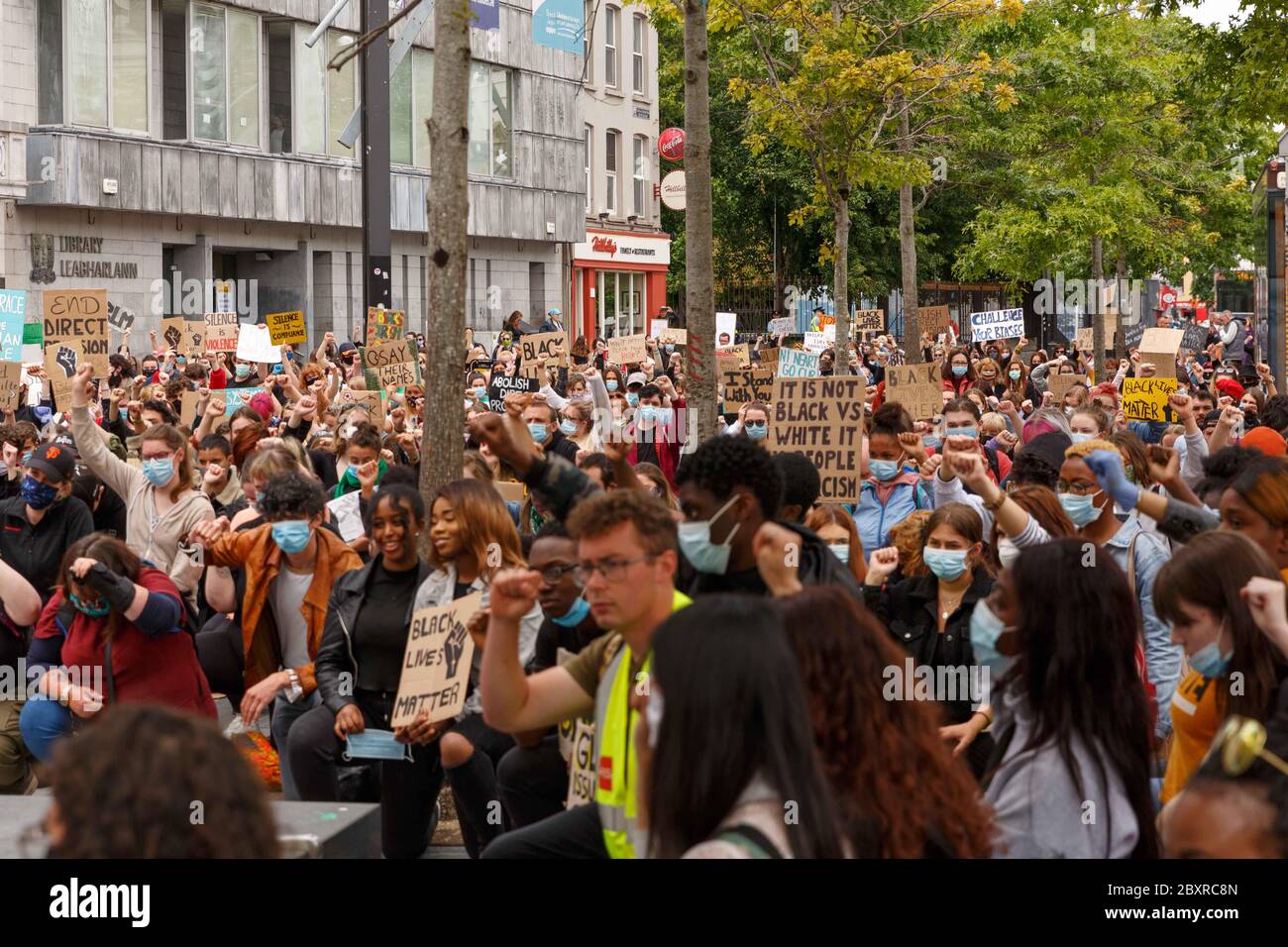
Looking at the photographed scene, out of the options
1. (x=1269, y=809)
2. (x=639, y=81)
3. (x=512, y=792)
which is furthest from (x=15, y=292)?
(x=639, y=81)

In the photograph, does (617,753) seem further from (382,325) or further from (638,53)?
(638,53)

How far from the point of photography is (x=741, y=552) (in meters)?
5.25

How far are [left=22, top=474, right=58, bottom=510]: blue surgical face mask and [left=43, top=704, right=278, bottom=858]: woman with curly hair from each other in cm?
645

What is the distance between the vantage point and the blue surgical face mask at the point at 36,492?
8742 mm

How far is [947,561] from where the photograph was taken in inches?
268

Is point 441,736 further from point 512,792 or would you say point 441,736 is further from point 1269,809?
point 1269,809

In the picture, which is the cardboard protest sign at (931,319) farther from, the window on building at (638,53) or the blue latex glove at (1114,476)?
the window on building at (638,53)

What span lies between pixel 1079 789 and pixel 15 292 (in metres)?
13.9

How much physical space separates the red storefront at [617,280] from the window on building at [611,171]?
3.10ft

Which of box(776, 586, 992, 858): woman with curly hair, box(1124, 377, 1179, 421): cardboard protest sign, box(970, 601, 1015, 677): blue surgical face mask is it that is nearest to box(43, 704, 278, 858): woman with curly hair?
box(776, 586, 992, 858): woman with curly hair

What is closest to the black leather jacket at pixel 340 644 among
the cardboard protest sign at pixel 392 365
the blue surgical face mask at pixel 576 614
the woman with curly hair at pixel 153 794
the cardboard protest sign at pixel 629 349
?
the blue surgical face mask at pixel 576 614

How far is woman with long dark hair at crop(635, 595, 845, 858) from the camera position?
2977mm

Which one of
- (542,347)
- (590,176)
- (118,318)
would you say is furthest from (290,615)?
(590,176)

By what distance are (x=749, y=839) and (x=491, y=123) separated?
128 feet
